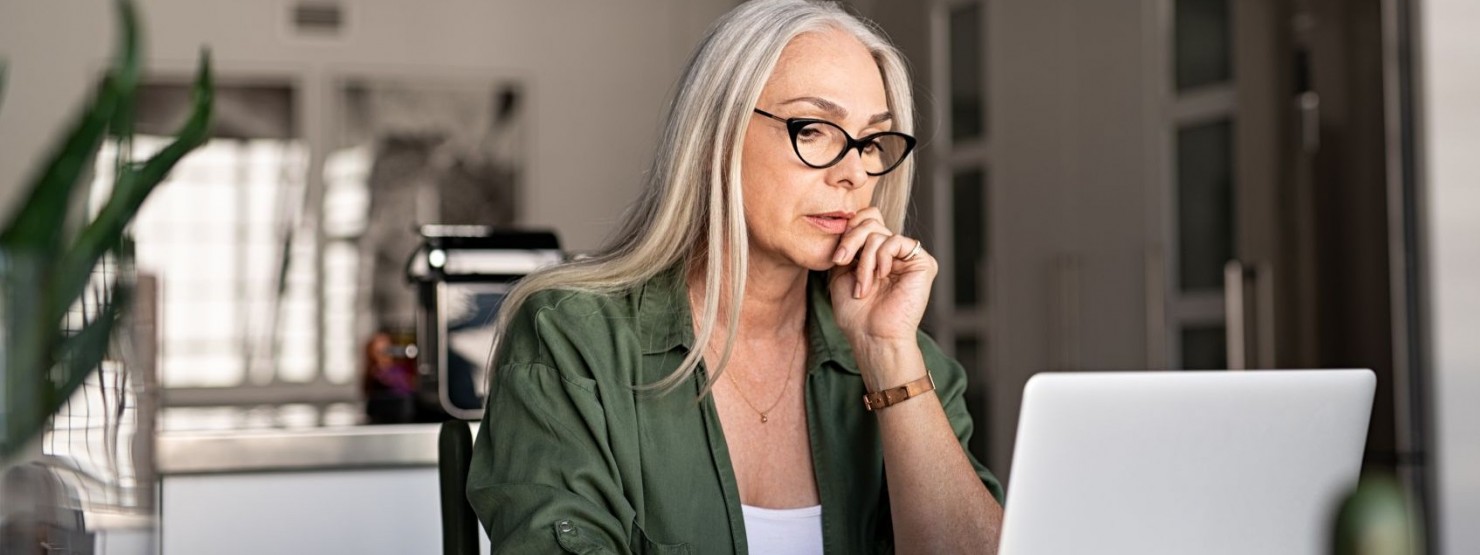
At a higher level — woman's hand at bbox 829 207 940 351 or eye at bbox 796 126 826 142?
eye at bbox 796 126 826 142

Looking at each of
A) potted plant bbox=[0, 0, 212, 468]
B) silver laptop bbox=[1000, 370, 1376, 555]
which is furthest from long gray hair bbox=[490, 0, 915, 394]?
potted plant bbox=[0, 0, 212, 468]

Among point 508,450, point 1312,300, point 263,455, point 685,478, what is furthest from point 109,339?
point 1312,300

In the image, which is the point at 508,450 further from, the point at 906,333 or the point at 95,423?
the point at 95,423

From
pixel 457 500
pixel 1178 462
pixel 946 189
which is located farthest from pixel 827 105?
pixel 946 189

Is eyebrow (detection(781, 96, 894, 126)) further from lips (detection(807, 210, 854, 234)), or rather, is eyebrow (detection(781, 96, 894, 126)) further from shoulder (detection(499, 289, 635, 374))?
shoulder (detection(499, 289, 635, 374))

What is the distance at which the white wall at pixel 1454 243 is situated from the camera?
2.39 metres

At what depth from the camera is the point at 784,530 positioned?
151 cm

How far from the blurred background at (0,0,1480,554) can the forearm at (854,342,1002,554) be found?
0.44 metres

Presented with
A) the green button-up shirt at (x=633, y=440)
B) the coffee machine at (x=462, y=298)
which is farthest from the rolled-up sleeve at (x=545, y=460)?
the coffee machine at (x=462, y=298)

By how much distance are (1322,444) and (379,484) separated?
1344 millimetres

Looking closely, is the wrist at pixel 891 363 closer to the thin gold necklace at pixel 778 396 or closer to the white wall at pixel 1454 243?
the thin gold necklace at pixel 778 396

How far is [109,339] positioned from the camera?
592 millimetres

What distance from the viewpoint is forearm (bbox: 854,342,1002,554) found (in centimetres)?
145

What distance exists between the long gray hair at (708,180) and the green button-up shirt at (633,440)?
3 cm
